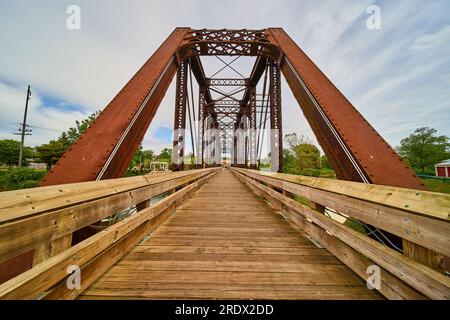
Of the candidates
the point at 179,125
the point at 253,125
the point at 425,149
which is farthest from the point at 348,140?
the point at 425,149

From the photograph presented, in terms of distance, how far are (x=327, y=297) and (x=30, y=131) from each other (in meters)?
50.0

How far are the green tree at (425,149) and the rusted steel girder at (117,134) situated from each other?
57.8 m

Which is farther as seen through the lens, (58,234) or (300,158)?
(300,158)

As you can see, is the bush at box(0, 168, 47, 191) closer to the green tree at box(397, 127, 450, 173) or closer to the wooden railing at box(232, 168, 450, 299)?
the wooden railing at box(232, 168, 450, 299)

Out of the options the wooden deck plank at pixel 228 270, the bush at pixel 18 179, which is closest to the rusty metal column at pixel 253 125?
the wooden deck plank at pixel 228 270

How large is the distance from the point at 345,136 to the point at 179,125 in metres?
4.98

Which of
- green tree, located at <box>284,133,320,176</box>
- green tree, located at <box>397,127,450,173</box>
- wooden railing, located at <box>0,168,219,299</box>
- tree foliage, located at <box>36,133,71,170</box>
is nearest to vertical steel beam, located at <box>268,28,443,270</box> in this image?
wooden railing, located at <box>0,168,219,299</box>

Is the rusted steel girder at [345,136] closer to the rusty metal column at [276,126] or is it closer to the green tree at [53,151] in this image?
the rusty metal column at [276,126]

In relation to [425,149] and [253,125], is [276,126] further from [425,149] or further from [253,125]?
[425,149]

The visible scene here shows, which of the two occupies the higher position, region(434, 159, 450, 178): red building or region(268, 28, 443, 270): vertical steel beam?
region(268, 28, 443, 270): vertical steel beam

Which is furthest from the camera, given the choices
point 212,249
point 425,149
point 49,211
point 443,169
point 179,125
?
point 425,149

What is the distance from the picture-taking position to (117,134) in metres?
2.78

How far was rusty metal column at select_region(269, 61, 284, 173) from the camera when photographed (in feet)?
21.3
